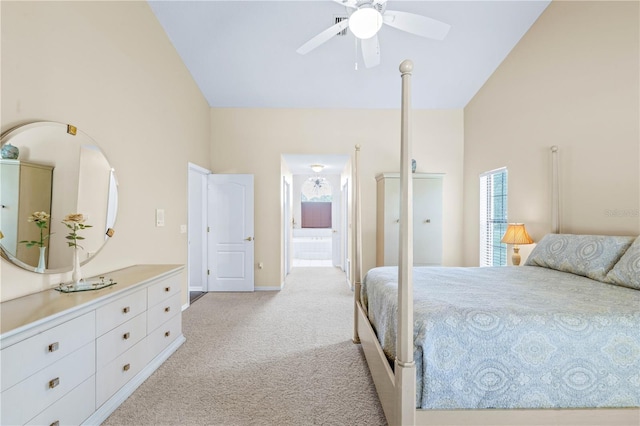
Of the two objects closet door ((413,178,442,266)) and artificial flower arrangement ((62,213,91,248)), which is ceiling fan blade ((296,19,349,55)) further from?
closet door ((413,178,442,266))

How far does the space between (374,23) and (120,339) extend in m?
2.79

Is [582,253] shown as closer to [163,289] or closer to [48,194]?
[163,289]

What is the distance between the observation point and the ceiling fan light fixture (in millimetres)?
2064

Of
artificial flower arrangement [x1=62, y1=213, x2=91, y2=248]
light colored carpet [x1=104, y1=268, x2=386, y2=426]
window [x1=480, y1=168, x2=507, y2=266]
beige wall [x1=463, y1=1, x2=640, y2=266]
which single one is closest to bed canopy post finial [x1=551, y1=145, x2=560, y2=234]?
beige wall [x1=463, y1=1, x2=640, y2=266]

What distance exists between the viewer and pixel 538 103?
11.2 ft

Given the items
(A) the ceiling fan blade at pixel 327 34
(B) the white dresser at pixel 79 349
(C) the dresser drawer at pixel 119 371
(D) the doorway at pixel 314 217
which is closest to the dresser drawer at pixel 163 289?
(B) the white dresser at pixel 79 349

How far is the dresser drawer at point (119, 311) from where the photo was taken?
6.19ft

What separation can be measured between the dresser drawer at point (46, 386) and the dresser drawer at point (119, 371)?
0.13m

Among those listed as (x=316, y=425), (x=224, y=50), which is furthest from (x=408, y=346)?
(x=224, y=50)

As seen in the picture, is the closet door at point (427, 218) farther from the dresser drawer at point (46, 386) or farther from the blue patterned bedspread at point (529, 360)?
the dresser drawer at point (46, 386)

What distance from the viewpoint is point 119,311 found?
2.05 m

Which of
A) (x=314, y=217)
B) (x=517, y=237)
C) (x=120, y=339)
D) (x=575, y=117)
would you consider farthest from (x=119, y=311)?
(x=314, y=217)

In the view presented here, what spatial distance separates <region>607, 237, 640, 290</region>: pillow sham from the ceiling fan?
2031 mm

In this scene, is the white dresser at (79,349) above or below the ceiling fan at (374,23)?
below
